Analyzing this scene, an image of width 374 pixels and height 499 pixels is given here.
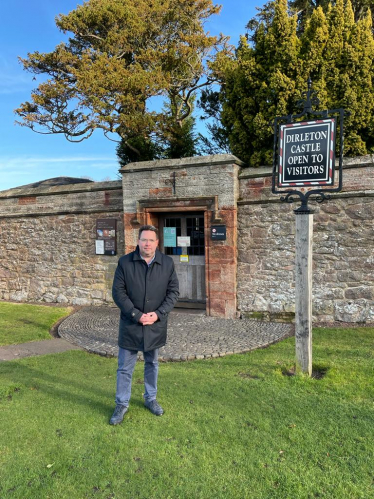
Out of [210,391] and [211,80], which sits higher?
[211,80]

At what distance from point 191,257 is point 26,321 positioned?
3.96 meters

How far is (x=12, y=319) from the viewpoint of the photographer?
8.32 metres

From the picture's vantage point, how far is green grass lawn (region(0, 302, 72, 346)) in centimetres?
688

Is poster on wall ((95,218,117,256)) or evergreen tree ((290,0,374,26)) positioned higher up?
evergreen tree ((290,0,374,26))

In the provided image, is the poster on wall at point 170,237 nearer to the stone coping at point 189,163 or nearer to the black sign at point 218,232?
the black sign at point 218,232

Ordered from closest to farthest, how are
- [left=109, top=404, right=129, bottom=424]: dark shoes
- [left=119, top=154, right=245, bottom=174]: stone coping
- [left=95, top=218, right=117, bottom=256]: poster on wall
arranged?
[left=109, top=404, right=129, bottom=424]: dark shoes
[left=119, top=154, right=245, bottom=174]: stone coping
[left=95, top=218, right=117, bottom=256]: poster on wall

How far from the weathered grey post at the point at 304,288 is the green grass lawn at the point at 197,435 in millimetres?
265

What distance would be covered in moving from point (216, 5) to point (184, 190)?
39.7 ft

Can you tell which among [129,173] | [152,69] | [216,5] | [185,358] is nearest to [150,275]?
[185,358]

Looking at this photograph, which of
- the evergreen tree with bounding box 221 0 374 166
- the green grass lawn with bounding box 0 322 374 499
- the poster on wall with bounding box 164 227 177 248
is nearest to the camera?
the green grass lawn with bounding box 0 322 374 499

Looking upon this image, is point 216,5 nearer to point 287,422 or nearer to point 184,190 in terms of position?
point 184,190

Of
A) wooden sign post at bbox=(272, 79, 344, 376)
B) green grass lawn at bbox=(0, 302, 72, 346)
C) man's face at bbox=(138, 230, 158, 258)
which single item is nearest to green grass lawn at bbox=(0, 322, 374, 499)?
wooden sign post at bbox=(272, 79, 344, 376)

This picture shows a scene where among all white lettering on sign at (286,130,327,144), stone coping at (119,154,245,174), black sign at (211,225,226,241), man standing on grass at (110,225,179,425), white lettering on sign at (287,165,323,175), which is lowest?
man standing on grass at (110,225,179,425)

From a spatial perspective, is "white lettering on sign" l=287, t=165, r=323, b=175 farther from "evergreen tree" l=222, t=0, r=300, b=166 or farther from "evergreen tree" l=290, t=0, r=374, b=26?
"evergreen tree" l=290, t=0, r=374, b=26
